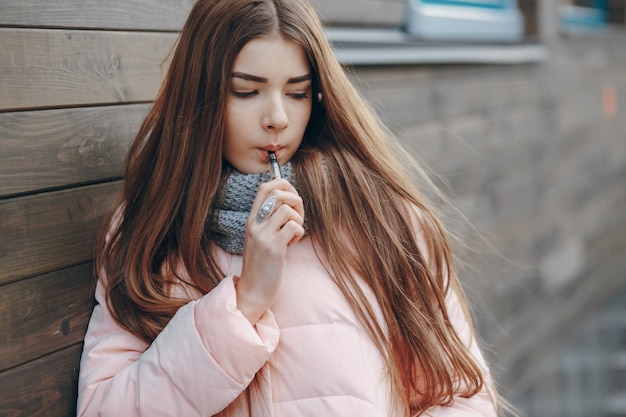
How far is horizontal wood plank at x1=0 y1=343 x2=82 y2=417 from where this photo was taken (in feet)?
5.18

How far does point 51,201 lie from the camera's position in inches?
66.5

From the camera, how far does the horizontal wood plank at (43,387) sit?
158 cm

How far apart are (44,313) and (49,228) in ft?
0.51

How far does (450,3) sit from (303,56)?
2.46m

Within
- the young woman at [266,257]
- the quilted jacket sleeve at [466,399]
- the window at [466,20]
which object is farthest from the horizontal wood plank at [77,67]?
the window at [466,20]

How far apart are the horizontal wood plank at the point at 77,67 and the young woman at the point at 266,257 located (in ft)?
0.51

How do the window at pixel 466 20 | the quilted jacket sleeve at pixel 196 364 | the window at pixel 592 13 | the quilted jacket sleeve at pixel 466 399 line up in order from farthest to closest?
the window at pixel 592 13 < the window at pixel 466 20 < the quilted jacket sleeve at pixel 466 399 < the quilted jacket sleeve at pixel 196 364

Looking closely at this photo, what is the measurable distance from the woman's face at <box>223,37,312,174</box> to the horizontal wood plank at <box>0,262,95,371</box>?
393 millimetres

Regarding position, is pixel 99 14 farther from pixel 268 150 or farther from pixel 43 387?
pixel 43 387

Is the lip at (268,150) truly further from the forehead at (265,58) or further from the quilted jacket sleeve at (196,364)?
the quilted jacket sleeve at (196,364)

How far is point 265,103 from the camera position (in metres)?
1.62

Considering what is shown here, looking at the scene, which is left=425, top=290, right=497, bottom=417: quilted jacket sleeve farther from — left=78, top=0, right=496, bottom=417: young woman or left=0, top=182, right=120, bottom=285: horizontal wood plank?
left=0, top=182, right=120, bottom=285: horizontal wood plank

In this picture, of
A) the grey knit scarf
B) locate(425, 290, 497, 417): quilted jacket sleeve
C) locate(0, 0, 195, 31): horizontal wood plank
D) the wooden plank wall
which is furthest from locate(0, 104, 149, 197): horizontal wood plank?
locate(425, 290, 497, 417): quilted jacket sleeve

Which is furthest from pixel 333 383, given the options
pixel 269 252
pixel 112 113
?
pixel 112 113
